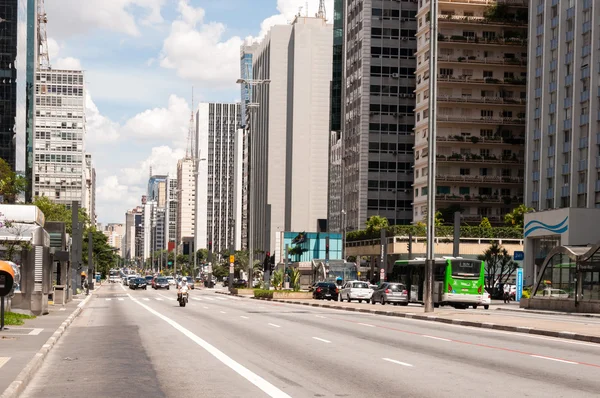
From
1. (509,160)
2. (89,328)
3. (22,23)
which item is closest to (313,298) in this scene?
(89,328)

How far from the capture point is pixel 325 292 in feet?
218

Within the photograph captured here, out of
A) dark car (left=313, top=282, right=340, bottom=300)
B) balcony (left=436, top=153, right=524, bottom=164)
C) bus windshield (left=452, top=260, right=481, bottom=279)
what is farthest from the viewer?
balcony (left=436, top=153, right=524, bottom=164)

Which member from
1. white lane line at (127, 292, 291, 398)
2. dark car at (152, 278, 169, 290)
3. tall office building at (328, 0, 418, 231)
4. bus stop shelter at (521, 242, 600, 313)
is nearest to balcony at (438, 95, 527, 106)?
tall office building at (328, 0, 418, 231)

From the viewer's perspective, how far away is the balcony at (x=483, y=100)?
105250 mm

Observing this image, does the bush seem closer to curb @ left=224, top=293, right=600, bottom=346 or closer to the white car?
the white car

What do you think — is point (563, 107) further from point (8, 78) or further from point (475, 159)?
point (8, 78)

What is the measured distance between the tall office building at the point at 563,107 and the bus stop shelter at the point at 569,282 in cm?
3096

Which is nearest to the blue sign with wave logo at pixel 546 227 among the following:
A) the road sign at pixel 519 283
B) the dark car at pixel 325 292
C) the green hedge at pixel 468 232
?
the road sign at pixel 519 283

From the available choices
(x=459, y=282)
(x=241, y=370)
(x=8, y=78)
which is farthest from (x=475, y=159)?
(x=241, y=370)

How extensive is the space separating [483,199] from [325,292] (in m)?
44.7

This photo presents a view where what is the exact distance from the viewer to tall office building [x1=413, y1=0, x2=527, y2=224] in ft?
347

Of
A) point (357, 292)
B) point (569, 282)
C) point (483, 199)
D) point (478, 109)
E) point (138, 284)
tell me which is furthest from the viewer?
point (478, 109)

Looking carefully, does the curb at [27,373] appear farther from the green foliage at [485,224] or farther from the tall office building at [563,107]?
the green foliage at [485,224]

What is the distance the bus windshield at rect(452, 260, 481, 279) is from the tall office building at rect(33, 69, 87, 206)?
478 ft
